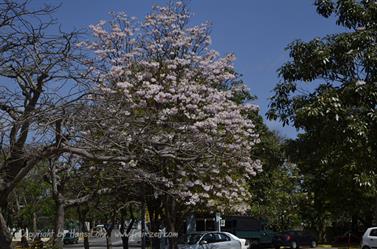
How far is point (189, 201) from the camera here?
22594 mm

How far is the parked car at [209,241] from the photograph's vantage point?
2655cm

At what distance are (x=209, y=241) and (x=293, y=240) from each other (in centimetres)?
1710

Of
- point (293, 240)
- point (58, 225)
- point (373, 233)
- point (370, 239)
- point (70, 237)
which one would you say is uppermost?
point (70, 237)

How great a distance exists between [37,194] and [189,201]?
1639 cm

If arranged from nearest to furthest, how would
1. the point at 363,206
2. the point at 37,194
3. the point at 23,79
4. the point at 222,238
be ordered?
the point at 23,79, the point at 222,238, the point at 37,194, the point at 363,206

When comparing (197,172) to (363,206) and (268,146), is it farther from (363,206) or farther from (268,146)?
(363,206)

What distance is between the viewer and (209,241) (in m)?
27.2

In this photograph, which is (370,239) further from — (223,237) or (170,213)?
(170,213)

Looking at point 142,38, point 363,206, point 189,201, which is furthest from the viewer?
point 363,206

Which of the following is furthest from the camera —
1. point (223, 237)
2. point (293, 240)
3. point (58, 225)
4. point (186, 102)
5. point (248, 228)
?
point (293, 240)

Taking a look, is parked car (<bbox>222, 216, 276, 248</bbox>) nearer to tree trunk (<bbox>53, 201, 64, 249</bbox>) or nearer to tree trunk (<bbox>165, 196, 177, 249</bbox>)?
tree trunk (<bbox>165, 196, 177, 249</bbox>)

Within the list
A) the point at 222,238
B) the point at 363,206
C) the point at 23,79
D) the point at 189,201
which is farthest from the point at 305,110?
the point at 363,206

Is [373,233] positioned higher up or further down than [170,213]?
further down

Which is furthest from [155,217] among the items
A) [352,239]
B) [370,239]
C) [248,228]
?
[352,239]
